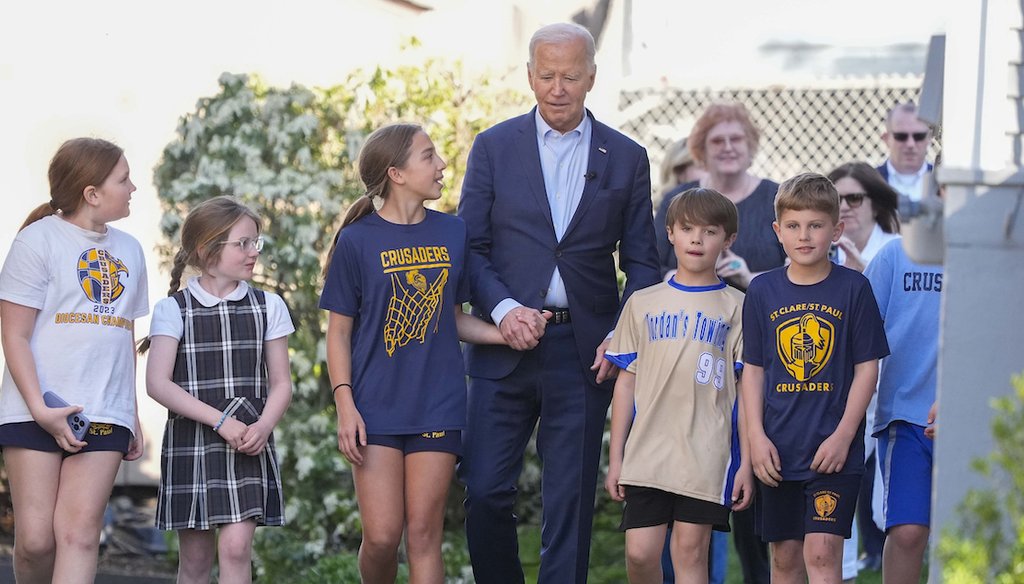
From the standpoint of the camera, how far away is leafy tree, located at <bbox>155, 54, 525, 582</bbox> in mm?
7164

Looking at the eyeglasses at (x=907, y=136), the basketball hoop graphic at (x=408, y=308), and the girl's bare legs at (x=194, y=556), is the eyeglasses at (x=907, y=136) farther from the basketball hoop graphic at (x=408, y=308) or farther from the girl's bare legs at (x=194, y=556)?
the girl's bare legs at (x=194, y=556)

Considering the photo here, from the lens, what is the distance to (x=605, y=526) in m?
8.08

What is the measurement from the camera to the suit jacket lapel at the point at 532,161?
5258mm

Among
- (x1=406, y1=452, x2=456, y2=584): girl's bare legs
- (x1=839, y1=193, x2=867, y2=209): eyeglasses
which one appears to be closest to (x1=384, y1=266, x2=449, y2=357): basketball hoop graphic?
(x1=406, y1=452, x2=456, y2=584): girl's bare legs

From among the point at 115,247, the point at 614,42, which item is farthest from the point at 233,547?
the point at 614,42

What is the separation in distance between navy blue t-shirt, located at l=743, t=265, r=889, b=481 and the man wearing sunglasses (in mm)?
2987

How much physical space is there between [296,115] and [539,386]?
9.34ft

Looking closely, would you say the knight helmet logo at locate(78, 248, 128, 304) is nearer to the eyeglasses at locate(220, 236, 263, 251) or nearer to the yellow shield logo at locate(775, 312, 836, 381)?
the eyeglasses at locate(220, 236, 263, 251)

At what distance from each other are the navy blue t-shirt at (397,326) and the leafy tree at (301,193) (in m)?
2.21

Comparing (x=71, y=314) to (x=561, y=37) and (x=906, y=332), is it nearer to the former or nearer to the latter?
(x=561, y=37)

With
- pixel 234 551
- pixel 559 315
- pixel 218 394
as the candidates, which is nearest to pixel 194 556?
pixel 234 551

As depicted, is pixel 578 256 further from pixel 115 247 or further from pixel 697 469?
pixel 115 247

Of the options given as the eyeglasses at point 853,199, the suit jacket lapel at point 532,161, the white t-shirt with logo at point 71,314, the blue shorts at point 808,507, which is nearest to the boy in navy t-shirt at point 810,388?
the blue shorts at point 808,507

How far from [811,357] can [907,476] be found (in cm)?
58
